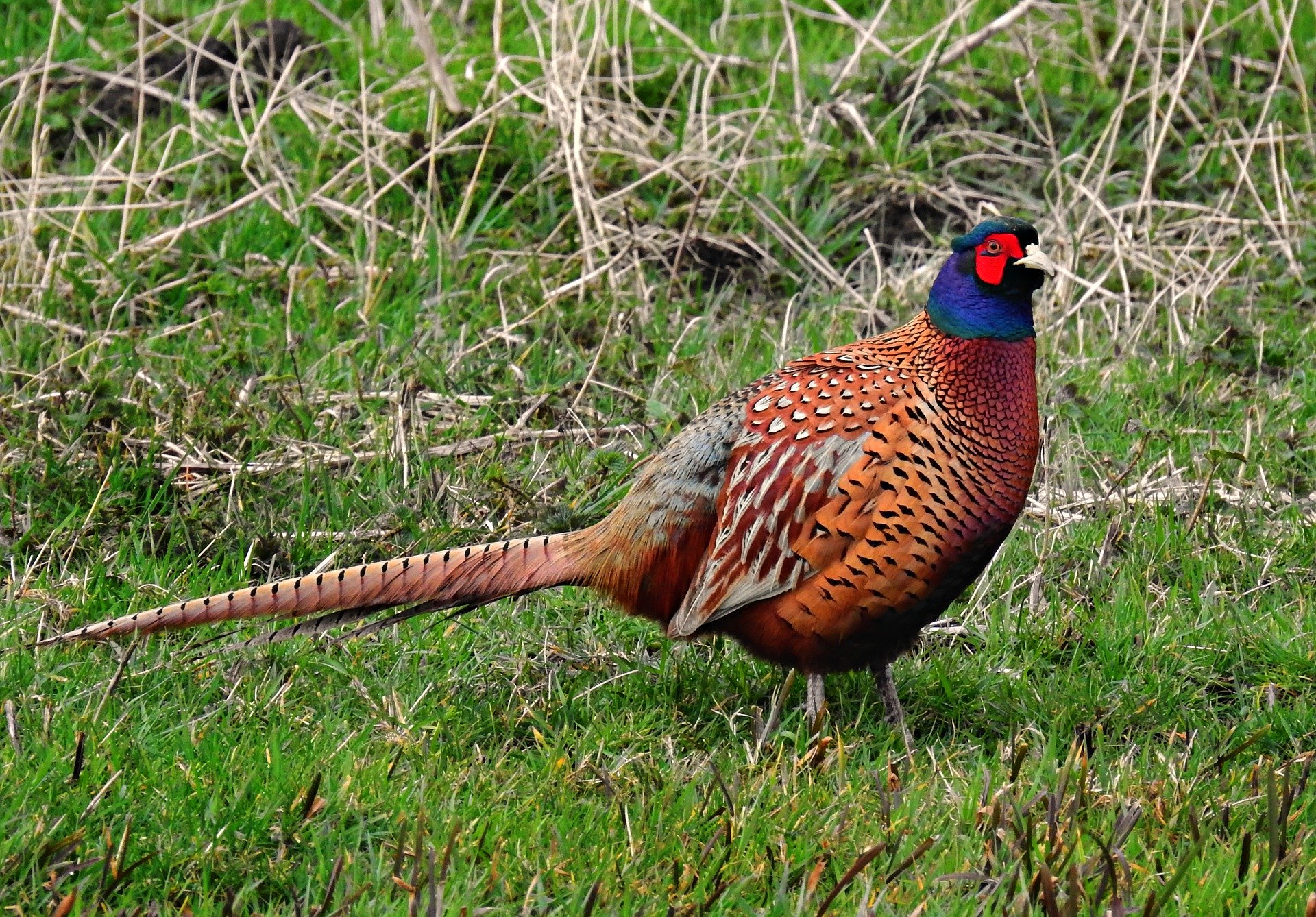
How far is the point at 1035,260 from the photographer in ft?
10.8

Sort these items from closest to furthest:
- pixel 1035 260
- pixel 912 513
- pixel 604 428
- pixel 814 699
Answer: pixel 912 513, pixel 1035 260, pixel 814 699, pixel 604 428

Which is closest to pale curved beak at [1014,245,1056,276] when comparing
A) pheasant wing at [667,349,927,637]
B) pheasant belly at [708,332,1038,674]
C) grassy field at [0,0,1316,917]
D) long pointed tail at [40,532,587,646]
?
pheasant belly at [708,332,1038,674]

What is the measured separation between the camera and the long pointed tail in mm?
3131

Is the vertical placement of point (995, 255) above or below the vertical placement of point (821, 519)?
above

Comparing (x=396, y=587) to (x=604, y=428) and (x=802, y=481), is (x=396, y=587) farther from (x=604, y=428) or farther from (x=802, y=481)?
(x=604, y=428)

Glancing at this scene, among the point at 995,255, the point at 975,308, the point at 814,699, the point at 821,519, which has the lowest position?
the point at 814,699

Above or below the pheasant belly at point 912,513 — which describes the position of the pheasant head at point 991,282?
above

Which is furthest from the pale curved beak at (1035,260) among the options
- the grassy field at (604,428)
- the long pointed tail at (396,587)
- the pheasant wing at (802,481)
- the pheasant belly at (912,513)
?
the long pointed tail at (396,587)

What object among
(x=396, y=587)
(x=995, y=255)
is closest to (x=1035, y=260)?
(x=995, y=255)

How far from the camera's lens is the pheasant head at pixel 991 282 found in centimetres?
331

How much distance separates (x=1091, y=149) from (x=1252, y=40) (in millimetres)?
975

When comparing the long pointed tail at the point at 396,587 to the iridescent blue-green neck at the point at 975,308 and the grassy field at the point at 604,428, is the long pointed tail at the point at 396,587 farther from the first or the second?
Result: the iridescent blue-green neck at the point at 975,308

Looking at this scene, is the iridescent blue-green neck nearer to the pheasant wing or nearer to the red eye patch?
the red eye patch

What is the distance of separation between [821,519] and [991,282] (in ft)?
1.97
